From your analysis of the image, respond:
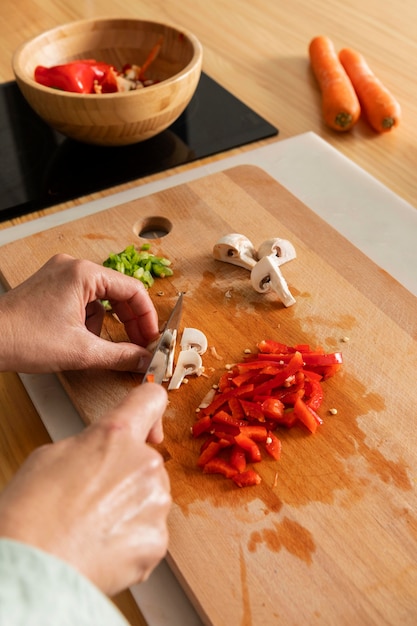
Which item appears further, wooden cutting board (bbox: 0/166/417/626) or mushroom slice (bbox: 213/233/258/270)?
mushroom slice (bbox: 213/233/258/270)

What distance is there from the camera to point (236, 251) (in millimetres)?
1685

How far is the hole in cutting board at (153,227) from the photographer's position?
6.04 ft

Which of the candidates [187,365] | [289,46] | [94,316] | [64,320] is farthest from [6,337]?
[289,46]

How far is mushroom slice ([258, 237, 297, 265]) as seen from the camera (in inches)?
66.3

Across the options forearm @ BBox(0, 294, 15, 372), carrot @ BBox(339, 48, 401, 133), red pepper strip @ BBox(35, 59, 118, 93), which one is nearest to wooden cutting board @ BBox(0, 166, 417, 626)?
forearm @ BBox(0, 294, 15, 372)

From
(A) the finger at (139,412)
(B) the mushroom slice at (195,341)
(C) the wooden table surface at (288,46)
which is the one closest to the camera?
(A) the finger at (139,412)

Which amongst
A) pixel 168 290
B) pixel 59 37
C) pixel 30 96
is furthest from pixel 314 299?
pixel 59 37

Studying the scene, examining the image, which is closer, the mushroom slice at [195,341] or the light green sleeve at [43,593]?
the light green sleeve at [43,593]

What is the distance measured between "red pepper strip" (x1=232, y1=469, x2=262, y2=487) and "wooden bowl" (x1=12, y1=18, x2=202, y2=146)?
1.01 metres

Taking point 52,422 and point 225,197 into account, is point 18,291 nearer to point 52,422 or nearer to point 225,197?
point 52,422

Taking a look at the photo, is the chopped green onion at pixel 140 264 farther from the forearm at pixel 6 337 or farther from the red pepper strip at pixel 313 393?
the red pepper strip at pixel 313 393

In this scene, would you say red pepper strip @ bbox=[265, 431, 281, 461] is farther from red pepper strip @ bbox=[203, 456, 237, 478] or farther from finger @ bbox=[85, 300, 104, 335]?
finger @ bbox=[85, 300, 104, 335]

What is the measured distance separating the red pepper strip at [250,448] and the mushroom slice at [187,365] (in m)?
0.20

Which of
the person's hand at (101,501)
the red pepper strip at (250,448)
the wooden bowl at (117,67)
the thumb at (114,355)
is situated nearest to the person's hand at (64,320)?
the thumb at (114,355)
